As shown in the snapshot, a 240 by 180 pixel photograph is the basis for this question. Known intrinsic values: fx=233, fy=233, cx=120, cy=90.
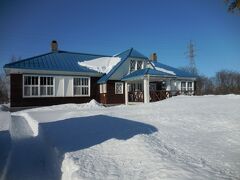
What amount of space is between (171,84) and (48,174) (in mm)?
22627

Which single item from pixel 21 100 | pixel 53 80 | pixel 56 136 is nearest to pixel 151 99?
pixel 53 80

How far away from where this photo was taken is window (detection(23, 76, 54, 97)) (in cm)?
2070

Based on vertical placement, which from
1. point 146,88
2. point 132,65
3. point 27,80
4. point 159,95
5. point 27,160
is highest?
point 132,65

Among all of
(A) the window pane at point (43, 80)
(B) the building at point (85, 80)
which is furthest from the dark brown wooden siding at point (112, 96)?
(A) the window pane at point (43, 80)

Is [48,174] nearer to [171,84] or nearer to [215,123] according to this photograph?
[215,123]

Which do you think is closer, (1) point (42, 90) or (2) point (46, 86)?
(1) point (42, 90)

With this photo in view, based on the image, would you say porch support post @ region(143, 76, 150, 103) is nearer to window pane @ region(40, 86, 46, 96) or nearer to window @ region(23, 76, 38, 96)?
window pane @ region(40, 86, 46, 96)

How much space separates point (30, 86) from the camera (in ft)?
68.3

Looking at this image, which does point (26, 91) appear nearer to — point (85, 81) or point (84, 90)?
point (84, 90)

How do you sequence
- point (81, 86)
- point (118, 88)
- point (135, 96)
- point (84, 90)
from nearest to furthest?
point (81, 86)
point (84, 90)
point (135, 96)
point (118, 88)

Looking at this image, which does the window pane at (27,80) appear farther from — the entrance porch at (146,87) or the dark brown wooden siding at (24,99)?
the entrance porch at (146,87)

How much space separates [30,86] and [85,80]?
18.0 ft

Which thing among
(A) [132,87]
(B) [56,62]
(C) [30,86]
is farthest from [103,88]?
(C) [30,86]

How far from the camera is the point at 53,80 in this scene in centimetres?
2192
